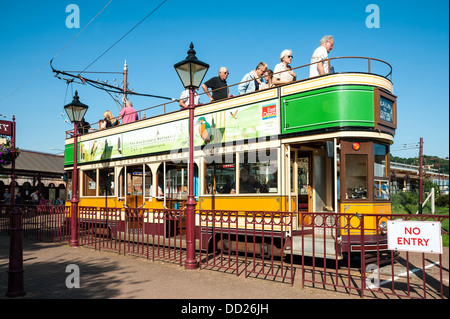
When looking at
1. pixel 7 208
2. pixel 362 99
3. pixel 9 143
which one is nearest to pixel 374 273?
pixel 362 99

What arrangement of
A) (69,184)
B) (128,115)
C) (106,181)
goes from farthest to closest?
1. (69,184)
2. (106,181)
3. (128,115)

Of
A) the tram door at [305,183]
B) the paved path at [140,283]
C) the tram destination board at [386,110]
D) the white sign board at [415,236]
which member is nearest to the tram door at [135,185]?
the paved path at [140,283]

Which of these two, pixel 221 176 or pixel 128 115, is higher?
pixel 128 115

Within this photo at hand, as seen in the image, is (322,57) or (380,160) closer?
(380,160)

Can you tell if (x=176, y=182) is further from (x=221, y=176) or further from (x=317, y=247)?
(x=317, y=247)

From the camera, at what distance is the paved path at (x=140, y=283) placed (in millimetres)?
5609

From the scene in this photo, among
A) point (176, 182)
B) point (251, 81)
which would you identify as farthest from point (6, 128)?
point (251, 81)

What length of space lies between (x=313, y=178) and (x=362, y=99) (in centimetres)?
227

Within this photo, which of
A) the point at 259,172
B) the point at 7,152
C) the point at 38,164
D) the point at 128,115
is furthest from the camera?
the point at 38,164

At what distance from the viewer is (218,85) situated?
10172 millimetres

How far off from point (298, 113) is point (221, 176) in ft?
8.01

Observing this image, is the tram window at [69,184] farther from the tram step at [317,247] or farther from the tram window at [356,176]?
the tram window at [356,176]

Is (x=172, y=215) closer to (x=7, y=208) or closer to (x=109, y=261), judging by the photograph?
(x=109, y=261)
